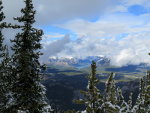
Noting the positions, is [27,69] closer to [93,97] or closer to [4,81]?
[4,81]

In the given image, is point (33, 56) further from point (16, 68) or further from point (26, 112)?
point (26, 112)

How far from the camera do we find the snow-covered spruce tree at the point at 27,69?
21797mm

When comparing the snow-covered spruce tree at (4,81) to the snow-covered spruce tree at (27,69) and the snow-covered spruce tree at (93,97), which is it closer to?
the snow-covered spruce tree at (27,69)

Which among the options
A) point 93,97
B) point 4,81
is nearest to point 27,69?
point 4,81

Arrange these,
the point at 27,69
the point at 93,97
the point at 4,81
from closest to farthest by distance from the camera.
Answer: the point at 93,97
the point at 27,69
the point at 4,81

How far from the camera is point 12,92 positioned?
22031 mm

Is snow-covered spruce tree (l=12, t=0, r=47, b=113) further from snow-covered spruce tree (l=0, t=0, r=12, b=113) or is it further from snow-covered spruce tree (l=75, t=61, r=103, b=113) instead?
snow-covered spruce tree (l=75, t=61, r=103, b=113)

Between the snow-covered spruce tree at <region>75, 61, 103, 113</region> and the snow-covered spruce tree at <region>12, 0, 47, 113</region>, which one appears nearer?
the snow-covered spruce tree at <region>75, 61, 103, 113</region>

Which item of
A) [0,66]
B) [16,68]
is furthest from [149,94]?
[0,66]

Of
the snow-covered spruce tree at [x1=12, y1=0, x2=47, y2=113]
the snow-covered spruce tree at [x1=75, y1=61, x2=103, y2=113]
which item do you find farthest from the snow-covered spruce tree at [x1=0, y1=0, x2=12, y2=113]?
the snow-covered spruce tree at [x1=75, y1=61, x2=103, y2=113]

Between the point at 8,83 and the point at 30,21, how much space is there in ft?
18.7

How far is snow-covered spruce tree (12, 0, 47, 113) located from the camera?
2180 cm

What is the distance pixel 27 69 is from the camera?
2183 centimetres

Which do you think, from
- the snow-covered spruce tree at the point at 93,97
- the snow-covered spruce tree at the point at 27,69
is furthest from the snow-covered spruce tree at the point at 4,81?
the snow-covered spruce tree at the point at 93,97
